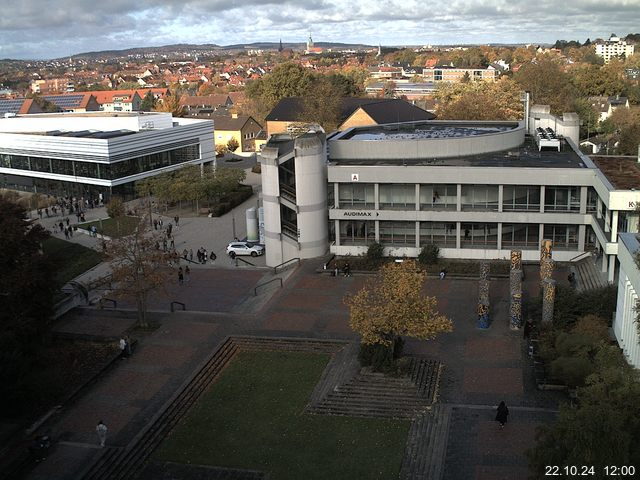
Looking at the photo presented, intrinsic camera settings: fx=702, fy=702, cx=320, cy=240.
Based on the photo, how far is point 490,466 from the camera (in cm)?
2278

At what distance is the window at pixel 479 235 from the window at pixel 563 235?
318 cm

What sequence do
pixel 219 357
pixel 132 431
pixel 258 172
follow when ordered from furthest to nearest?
pixel 258 172 < pixel 219 357 < pixel 132 431

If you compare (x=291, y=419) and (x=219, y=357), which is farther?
(x=219, y=357)

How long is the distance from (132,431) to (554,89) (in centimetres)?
8457

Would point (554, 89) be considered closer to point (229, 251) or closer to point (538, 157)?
point (538, 157)

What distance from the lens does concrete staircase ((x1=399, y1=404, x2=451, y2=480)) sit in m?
22.9

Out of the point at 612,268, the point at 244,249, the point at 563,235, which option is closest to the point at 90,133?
the point at 244,249

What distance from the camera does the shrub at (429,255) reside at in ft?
143

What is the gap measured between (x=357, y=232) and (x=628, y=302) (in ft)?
→ 71.8

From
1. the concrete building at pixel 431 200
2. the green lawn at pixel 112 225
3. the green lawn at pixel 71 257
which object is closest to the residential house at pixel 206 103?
the green lawn at pixel 112 225

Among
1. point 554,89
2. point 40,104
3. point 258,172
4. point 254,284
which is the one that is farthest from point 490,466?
point 40,104

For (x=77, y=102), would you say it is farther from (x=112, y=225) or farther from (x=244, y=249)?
(x=244, y=249)

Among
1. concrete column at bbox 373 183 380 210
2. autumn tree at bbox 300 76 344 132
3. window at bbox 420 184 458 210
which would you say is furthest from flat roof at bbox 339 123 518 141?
autumn tree at bbox 300 76 344 132

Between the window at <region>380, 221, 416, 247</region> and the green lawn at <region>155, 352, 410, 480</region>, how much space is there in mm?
17793
